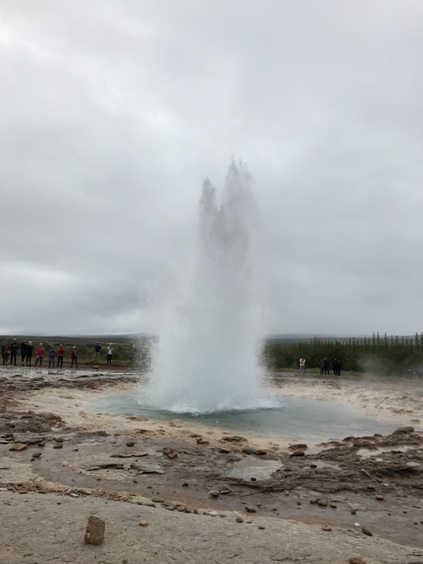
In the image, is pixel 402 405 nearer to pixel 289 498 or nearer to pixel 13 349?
pixel 289 498

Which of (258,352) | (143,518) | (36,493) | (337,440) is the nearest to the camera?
(143,518)

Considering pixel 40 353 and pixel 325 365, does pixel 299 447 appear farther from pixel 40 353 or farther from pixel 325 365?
pixel 40 353

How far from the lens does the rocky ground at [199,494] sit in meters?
4.43

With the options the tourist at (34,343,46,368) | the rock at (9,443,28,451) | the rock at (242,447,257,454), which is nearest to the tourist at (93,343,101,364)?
the tourist at (34,343,46,368)

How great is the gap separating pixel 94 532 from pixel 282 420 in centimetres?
939

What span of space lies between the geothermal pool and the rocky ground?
0.97 meters

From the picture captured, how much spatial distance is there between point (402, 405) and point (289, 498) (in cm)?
1141

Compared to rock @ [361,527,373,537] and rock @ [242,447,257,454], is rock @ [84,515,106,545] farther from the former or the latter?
rock @ [242,447,257,454]

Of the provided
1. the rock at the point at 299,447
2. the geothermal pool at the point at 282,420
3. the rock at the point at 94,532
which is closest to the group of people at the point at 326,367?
the geothermal pool at the point at 282,420

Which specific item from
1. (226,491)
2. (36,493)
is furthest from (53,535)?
(226,491)

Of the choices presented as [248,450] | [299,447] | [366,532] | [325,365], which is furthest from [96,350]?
[366,532]

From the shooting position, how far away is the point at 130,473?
6.97 metres

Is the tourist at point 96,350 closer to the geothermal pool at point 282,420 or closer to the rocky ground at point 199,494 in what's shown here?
the geothermal pool at point 282,420

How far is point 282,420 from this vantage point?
13125mm
